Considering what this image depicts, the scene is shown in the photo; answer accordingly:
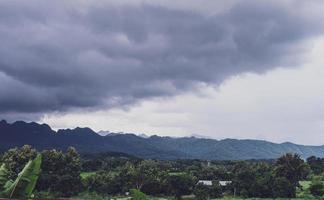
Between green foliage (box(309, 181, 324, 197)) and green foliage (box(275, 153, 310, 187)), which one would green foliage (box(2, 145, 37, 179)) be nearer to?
green foliage (box(275, 153, 310, 187))

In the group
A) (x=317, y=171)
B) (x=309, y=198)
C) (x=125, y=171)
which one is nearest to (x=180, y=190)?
(x=125, y=171)

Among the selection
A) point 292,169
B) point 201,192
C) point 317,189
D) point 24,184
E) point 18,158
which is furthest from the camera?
point 292,169

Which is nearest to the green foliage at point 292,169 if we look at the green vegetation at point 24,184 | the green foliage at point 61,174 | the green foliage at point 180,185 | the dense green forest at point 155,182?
the dense green forest at point 155,182

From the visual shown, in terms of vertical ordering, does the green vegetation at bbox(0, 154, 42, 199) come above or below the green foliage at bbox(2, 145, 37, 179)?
below

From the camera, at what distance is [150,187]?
74.3 metres

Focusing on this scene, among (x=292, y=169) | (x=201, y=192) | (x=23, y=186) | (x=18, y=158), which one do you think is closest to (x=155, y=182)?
(x=201, y=192)

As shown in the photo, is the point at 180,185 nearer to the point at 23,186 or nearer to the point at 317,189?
the point at 317,189

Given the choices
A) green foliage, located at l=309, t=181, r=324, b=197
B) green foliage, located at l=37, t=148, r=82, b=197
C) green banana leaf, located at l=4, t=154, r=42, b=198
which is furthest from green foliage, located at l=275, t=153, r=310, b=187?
green banana leaf, located at l=4, t=154, r=42, b=198

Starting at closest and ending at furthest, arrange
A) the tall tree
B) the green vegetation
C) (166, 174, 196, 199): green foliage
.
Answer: the green vegetation, (166, 174, 196, 199): green foliage, the tall tree

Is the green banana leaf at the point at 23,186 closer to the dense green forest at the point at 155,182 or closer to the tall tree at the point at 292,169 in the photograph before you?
the dense green forest at the point at 155,182

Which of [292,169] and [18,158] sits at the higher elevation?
[292,169]

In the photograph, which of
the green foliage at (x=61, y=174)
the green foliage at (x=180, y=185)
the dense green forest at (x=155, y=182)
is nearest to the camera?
the green foliage at (x=61, y=174)

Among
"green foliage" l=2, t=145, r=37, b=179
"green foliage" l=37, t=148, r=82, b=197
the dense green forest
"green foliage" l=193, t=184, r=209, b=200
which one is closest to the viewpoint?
"green foliage" l=2, t=145, r=37, b=179

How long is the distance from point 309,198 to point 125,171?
94.6 ft
